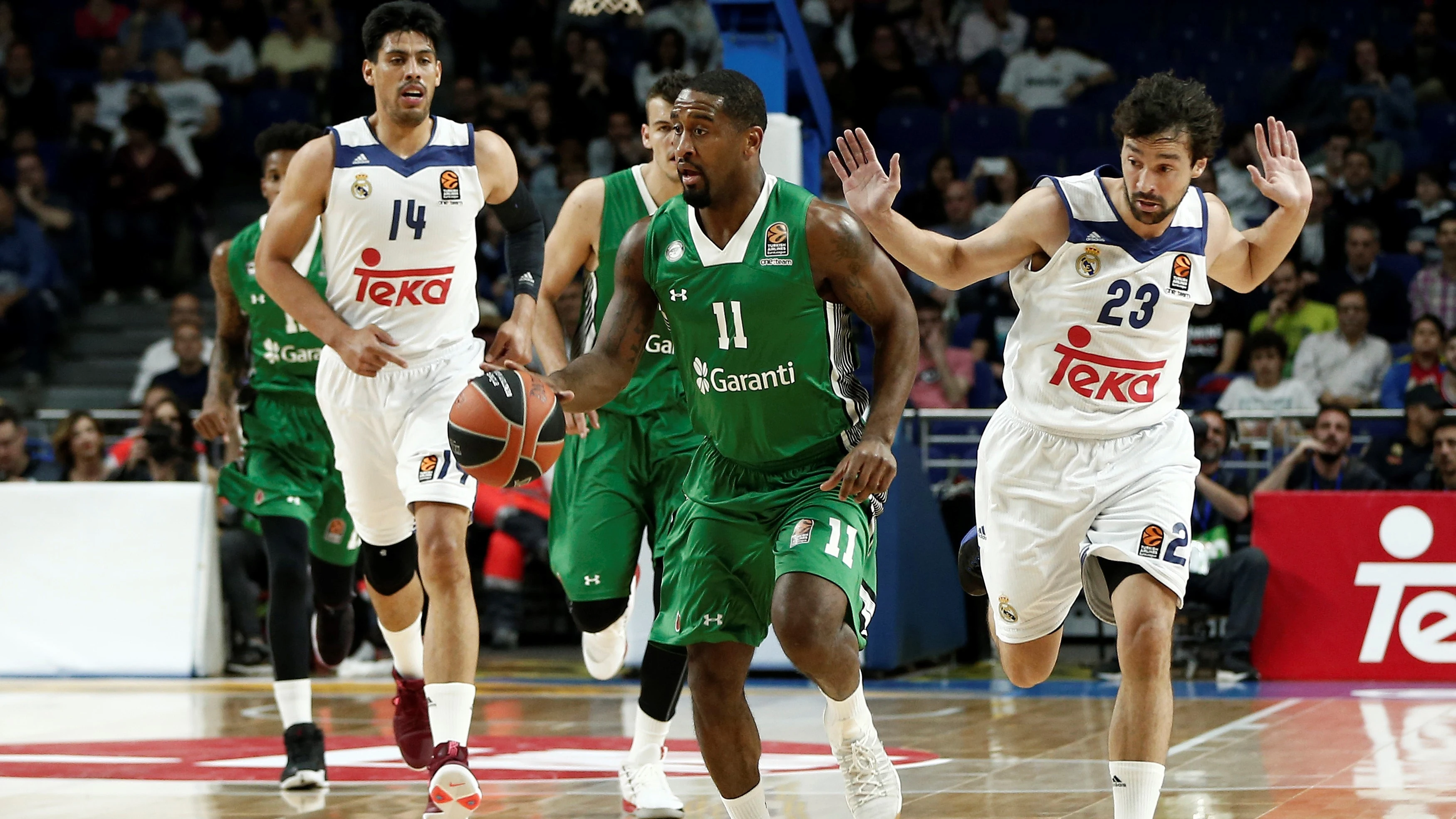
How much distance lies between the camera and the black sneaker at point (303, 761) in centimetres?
655

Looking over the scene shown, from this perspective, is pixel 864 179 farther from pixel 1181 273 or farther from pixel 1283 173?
pixel 1283 173

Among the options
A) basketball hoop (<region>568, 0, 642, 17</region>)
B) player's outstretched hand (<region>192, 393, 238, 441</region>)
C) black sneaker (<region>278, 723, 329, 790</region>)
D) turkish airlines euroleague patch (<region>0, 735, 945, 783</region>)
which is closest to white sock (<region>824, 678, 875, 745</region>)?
turkish airlines euroleague patch (<region>0, 735, 945, 783</region>)

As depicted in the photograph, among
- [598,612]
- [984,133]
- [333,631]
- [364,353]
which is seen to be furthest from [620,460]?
[984,133]

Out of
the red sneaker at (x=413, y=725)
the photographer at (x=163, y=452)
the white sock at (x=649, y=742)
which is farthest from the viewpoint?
the photographer at (x=163, y=452)

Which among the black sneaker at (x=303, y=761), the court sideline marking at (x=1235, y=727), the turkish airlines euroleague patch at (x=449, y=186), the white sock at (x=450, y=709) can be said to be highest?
the turkish airlines euroleague patch at (x=449, y=186)

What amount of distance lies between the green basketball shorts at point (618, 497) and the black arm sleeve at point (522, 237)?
585 mm

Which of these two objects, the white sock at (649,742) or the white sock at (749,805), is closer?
the white sock at (749,805)

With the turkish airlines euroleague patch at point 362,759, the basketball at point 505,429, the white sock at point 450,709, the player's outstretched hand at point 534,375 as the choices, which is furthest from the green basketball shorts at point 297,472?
the basketball at point 505,429

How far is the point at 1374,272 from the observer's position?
497 inches

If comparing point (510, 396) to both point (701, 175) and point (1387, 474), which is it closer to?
point (701, 175)

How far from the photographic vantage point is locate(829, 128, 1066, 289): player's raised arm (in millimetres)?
4953

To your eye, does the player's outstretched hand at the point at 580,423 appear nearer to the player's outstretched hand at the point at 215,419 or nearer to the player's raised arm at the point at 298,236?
the player's raised arm at the point at 298,236

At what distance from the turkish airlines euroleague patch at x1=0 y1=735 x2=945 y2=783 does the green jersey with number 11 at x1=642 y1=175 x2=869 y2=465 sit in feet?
6.90

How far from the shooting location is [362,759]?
7402mm
